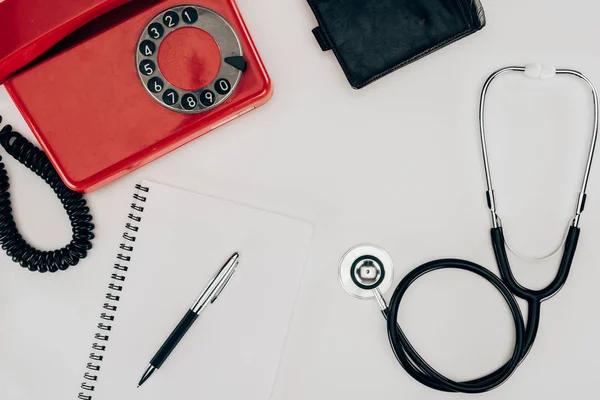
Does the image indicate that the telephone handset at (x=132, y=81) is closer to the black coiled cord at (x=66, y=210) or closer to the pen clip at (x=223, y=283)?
the black coiled cord at (x=66, y=210)

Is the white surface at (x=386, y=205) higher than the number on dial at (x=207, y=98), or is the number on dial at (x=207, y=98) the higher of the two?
the number on dial at (x=207, y=98)

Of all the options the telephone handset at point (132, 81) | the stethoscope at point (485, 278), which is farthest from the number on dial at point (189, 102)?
the stethoscope at point (485, 278)

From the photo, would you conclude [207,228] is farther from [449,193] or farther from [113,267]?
[449,193]

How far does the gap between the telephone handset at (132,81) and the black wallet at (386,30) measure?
13 cm

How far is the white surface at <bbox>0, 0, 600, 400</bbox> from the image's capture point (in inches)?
32.6

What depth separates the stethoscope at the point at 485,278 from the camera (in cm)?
80

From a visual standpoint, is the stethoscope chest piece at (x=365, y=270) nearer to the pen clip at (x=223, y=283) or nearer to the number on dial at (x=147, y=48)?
the pen clip at (x=223, y=283)

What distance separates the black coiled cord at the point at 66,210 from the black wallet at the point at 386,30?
0.43 m

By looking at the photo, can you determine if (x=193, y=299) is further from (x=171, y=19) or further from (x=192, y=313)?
(x=171, y=19)

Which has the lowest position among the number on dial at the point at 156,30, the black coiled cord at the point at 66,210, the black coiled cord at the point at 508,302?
the black coiled cord at the point at 508,302

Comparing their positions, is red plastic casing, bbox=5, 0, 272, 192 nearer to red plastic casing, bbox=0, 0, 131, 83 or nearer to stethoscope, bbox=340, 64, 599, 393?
red plastic casing, bbox=0, 0, 131, 83

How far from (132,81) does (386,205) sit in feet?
1.29

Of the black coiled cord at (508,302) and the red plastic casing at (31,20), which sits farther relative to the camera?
the black coiled cord at (508,302)

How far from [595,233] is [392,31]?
1.38 ft
